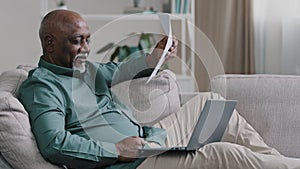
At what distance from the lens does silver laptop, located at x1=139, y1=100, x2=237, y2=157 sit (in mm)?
1956

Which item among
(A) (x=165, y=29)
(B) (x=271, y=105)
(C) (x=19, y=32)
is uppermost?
(A) (x=165, y=29)

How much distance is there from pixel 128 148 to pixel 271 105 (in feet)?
2.80

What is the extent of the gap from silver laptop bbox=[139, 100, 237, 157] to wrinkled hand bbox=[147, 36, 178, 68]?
24cm

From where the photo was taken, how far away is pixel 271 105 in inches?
102

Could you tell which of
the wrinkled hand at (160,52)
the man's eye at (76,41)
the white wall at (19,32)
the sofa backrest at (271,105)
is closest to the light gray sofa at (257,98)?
the sofa backrest at (271,105)

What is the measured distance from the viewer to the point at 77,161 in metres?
1.92

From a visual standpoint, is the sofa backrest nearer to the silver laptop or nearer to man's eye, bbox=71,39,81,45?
the silver laptop

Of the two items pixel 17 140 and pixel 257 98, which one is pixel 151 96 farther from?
pixel 17 140

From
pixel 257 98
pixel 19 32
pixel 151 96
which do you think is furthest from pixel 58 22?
pixel 19 32

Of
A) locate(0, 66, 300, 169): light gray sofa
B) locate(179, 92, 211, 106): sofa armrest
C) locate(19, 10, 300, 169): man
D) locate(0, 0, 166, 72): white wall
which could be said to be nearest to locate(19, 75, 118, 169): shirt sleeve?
locate(19, 10, 300, 169): man

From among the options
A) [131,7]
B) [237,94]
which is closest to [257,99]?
[237,94]

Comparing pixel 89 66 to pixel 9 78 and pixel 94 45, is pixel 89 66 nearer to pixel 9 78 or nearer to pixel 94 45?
pixel 94 45

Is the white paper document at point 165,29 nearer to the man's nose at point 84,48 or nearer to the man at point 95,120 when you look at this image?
the man at point 95,120

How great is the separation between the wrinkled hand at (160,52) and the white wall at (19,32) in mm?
1538
